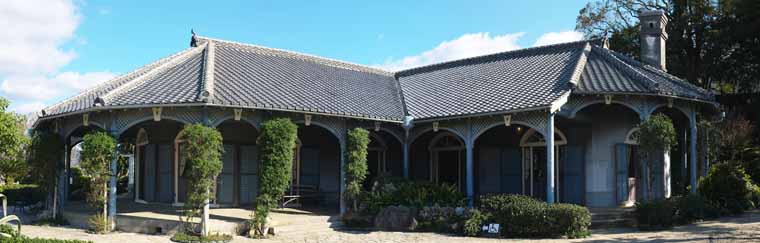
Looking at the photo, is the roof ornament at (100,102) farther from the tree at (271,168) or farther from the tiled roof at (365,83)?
the tree at (271,168)

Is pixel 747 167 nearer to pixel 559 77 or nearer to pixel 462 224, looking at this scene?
pixel 559 77

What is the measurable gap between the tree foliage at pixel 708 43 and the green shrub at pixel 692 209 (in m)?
14.4

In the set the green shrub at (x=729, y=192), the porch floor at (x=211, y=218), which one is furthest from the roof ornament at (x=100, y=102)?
the green shrub at (x=729, y=192)

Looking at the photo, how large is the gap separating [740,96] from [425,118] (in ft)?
56.9

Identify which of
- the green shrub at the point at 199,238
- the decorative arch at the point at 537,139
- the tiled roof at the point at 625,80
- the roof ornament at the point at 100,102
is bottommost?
the green shrub at the point at 199,238

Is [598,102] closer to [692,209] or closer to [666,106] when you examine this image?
[666,106]

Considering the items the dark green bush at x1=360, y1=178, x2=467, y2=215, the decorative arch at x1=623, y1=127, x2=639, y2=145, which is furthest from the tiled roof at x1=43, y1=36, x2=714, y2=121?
the dark green bush at x1=360, y1=178, x2=467, y2=215

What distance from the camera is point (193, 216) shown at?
43.3 feet

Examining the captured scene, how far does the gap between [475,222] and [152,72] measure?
8.88 m

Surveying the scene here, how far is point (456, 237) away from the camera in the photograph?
13.6m

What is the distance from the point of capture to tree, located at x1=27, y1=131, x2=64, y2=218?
15423mm

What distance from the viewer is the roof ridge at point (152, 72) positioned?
14.4 metres

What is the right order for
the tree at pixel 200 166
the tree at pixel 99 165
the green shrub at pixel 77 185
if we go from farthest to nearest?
the green shrub at pixel 77 185, the tree at pixel 99 165, the tree at pixel 200 166

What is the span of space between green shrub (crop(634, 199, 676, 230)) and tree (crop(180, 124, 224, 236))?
9.23 meters
